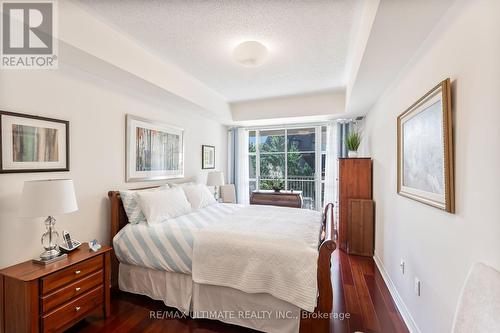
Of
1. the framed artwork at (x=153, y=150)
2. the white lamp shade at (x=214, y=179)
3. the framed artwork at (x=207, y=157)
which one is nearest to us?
the framed artwork at (x=153, y=150)

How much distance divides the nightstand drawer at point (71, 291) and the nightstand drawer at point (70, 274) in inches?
1.5

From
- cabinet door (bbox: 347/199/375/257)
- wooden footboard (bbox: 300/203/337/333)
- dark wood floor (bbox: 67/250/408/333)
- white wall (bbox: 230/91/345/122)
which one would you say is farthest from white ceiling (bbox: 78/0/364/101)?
dark wood floor (bbox: 67/250/408/333)

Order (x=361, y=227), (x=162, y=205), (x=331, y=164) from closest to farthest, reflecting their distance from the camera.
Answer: (x=162, y=205), (x=361, y=227), (x=331, y=164)

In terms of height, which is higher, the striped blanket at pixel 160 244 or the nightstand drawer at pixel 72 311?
the striped blanket at pixel 160 244

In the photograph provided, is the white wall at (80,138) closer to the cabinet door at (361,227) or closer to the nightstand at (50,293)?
the nightstand at (50,293)

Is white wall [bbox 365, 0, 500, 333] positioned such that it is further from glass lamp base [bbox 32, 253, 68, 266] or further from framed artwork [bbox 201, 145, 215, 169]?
framed artwork [bbox 201, 145, 215, 169]

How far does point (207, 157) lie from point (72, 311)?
120 inches

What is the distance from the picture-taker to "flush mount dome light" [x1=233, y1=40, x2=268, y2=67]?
7.10ft

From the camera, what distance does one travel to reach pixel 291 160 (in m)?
5.20

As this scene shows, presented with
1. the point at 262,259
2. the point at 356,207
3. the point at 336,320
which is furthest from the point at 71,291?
the point at 356,207

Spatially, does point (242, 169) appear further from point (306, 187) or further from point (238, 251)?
point (238, 251)

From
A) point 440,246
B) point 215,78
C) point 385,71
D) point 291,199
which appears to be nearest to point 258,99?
point 215,78

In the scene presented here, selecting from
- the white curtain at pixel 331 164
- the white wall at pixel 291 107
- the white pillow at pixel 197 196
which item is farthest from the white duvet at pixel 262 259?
the white curtain at pixel 331 164

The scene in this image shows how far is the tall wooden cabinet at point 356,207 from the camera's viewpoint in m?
3.46
